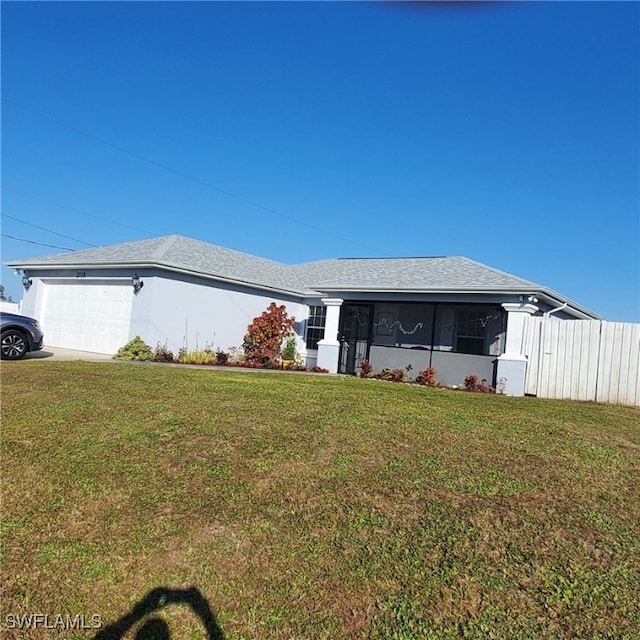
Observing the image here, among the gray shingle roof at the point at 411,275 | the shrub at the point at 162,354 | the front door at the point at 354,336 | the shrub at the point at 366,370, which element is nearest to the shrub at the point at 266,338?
the gray shingle roof at the point at 411,275

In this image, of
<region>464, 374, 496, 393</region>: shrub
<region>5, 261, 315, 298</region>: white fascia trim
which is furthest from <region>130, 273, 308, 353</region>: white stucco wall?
<region>464, 374, 496, 393</region>: shrub

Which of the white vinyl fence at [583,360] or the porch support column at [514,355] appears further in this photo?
the porch support column at [514,355]

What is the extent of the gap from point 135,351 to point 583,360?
1193cm

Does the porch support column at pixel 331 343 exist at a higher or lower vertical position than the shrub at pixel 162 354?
higher

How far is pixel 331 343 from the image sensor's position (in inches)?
659

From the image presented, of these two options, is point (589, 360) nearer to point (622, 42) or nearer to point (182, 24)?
point (622, 42)

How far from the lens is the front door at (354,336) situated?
56.1 ft

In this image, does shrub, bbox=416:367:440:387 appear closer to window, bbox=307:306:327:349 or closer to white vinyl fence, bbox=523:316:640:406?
white vinyl fence, bbox=523:316:640:406

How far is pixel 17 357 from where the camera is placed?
12.4 meters

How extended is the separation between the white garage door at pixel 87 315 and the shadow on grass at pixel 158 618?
13.1 meters

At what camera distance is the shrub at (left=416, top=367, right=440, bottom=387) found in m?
14.3

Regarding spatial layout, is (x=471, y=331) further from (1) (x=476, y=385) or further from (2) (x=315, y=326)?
(2) (x=315, y=326)

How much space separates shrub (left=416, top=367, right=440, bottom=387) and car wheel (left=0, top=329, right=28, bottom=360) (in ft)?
34.7

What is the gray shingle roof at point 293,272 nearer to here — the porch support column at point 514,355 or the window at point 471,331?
the porch support column at point 514,355
